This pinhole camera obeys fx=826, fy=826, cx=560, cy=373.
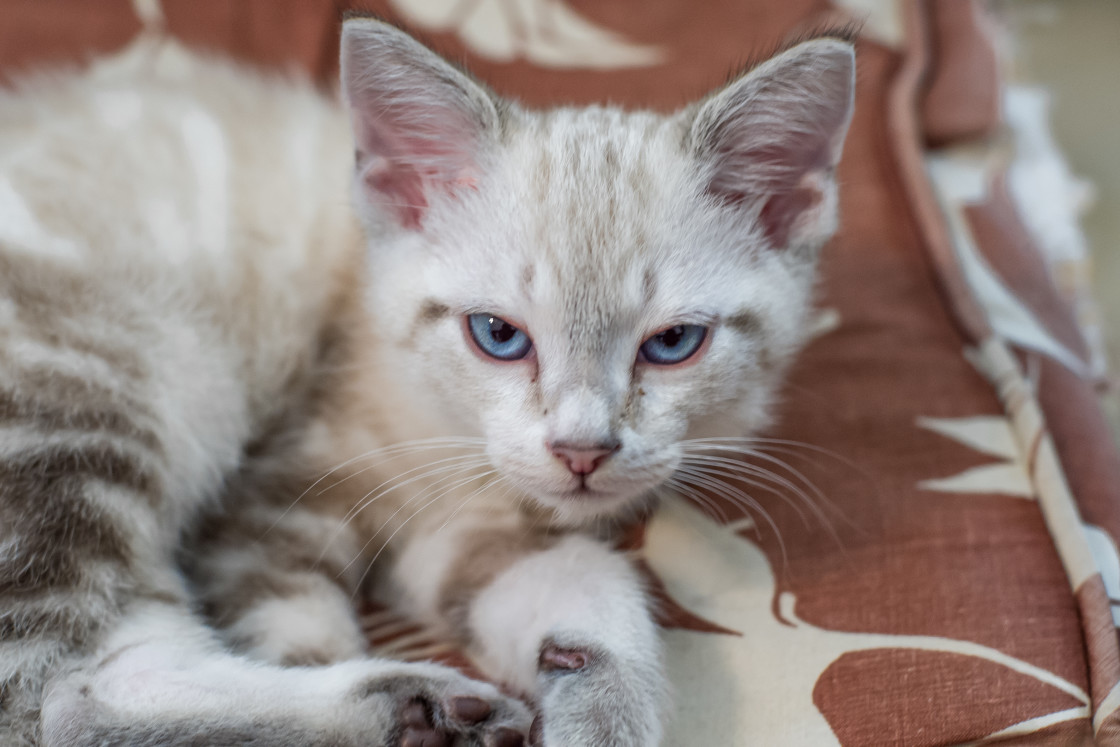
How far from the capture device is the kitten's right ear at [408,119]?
3.51 ft

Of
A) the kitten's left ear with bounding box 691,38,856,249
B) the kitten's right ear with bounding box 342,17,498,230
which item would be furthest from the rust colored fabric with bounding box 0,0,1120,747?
the kitten's left ear with bounding box 691,38,856,249

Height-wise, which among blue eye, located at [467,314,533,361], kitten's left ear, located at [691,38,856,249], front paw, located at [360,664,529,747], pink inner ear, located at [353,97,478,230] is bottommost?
front paw, located at [360,664,529,747]

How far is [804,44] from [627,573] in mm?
734

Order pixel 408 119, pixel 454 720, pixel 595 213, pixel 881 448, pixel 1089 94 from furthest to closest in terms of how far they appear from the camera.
Answer: pixel 1089 94 → pixel 881 448 → pixel 408 119 → pixel 595 213 → pixel 454 720

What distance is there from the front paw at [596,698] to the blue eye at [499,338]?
14.6 inches

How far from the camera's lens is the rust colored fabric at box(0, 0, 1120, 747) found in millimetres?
1049

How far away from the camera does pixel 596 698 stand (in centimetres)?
97

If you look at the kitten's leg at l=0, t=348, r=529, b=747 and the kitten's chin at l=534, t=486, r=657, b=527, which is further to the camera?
the kitten's chin at l=534, t=486, r=657, b=527

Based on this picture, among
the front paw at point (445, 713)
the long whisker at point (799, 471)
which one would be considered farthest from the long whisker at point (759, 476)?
the front paw at point (445, 713)

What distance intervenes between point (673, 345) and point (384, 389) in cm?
51

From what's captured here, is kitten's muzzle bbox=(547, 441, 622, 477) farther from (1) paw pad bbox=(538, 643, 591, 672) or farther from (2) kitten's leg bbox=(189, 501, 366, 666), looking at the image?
(2) kitten's leg bbox=(189, 501, 366, 666)

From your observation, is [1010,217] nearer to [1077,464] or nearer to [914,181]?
[914,181]

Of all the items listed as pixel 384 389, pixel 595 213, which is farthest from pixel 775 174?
pixel 384 389

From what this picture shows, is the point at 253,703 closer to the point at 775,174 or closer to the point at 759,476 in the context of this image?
the point at 759,476
